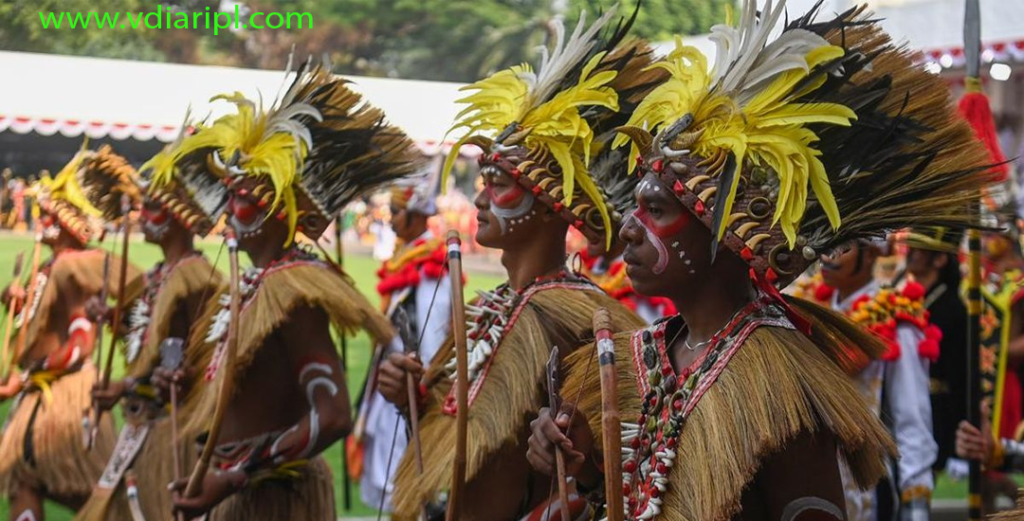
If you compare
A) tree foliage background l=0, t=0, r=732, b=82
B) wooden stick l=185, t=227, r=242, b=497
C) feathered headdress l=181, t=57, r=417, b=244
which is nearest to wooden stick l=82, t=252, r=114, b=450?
feathered headdress l=181, t=57, r=417, b=244

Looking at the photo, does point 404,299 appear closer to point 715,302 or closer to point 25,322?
point 25,322

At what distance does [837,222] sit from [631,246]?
0.48 m

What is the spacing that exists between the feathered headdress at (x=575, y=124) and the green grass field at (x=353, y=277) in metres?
3.97

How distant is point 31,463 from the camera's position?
293 inches

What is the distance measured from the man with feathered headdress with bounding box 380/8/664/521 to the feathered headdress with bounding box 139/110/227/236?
1.78m

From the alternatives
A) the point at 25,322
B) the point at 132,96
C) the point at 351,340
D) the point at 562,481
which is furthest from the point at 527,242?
the point at 351,340

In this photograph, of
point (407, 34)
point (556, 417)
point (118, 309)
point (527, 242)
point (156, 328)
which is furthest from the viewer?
point (407, 34)

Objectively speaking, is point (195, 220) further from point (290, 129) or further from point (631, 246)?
point (631, 246)

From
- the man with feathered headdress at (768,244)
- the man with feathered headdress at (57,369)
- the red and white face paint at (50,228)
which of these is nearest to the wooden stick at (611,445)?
the man with feathered headdress at (768,244)

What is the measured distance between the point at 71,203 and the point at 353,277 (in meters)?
6.42

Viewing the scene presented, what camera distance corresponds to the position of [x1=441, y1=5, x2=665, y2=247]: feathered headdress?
420cm

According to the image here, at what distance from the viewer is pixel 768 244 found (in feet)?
9.78

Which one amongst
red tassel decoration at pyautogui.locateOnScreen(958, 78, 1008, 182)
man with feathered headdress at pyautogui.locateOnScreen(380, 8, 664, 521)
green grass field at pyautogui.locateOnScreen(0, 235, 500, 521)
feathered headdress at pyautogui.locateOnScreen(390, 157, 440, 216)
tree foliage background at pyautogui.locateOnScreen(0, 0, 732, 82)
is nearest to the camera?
Answer: man with feathered headdress at pyautogui.locateOnScreen(380, 8, 664, 521)

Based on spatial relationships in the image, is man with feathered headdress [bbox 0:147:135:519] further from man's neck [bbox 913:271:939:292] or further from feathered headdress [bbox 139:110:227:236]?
man's neck [bbox 913:271:939:292]
